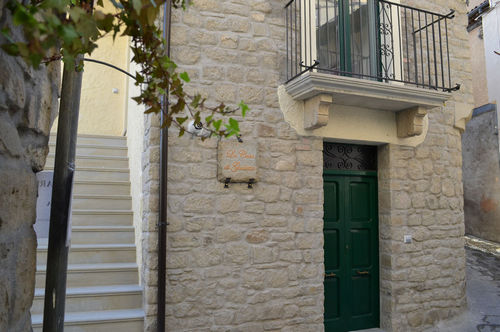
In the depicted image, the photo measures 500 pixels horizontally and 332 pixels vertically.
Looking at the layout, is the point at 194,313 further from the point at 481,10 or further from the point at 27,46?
the point at 481,10

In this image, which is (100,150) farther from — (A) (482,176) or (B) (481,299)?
(A) (482,176)

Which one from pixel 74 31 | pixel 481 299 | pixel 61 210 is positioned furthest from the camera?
pixel 481 299

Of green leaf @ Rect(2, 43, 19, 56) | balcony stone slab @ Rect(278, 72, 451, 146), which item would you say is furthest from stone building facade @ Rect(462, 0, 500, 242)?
green leaf @ Rect(2, 43, 19, 56)

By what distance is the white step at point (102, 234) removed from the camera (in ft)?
15.2

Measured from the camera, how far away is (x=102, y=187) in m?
5.54

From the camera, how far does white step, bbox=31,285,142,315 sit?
3.89 m

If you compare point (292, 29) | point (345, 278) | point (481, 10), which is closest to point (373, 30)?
point (292, 29)

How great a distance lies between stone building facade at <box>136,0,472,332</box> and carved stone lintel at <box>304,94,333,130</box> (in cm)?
22

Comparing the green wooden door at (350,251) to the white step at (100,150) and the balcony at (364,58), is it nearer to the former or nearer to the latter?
the balcony at (364,58)

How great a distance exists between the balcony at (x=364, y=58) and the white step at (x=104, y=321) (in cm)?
270

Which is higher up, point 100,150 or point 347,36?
point 347,36

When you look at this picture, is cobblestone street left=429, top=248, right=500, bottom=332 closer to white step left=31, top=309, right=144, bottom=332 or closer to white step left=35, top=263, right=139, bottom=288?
white step left=31, top=309, right=144, bottom=332

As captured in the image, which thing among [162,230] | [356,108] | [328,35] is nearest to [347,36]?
[328,35]

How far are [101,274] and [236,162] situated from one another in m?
1.91
